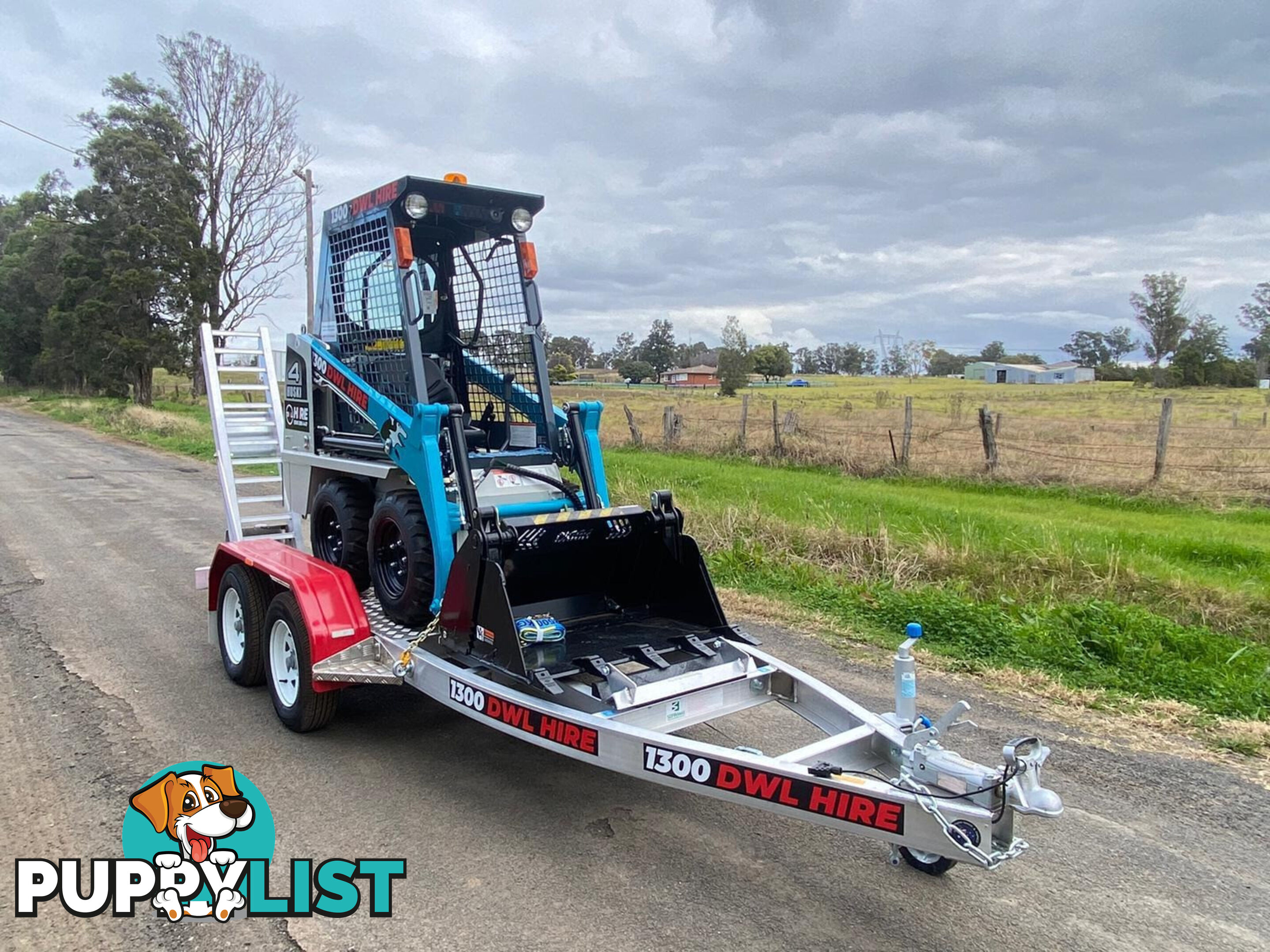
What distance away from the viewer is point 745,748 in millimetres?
3947

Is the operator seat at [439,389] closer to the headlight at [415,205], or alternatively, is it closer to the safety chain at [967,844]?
the headlight at [415,205]

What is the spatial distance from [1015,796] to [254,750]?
3.79 metres

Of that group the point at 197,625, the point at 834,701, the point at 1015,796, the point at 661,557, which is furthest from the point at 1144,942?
the point at 197,625

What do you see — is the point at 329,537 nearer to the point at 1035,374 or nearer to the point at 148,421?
the point at 148,421

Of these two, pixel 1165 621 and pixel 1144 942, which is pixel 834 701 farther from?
pixel 1165 621

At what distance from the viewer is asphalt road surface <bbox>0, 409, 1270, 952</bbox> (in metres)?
3.21

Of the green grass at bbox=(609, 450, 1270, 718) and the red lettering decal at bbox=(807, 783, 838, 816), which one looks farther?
the green grass at bbox=(609, 450, 1270, 718)

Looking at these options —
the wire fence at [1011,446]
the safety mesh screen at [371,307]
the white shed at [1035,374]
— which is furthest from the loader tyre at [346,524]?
the white shed at [1035,374]

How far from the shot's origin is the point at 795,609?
7.39 meters

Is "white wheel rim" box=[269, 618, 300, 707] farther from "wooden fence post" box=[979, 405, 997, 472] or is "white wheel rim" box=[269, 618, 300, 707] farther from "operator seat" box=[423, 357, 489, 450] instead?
"wooden fence post" box=[979, 405, 997, 472]

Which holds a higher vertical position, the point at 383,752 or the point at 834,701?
the point at 834,701

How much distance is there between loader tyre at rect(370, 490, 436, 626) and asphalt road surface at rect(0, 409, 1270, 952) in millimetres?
687

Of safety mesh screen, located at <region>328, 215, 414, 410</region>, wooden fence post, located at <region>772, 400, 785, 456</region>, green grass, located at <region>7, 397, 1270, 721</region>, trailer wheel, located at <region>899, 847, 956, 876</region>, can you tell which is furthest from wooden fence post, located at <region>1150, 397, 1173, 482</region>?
safety mesh screen, located at <region>328, 215, 414, 410</region>

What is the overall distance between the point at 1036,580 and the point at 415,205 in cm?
591
